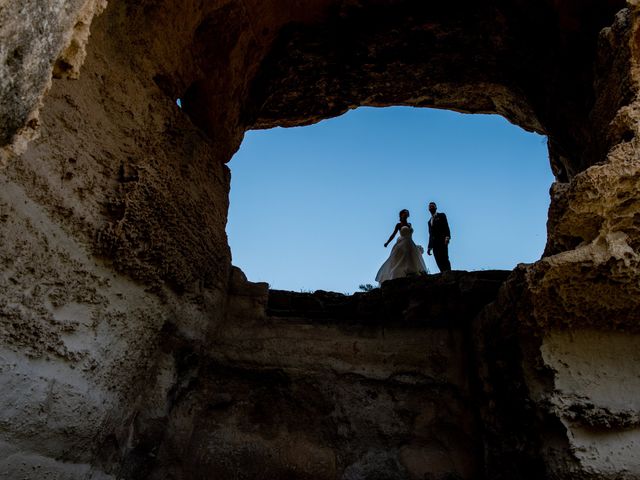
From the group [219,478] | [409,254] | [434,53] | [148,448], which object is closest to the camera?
[148,448]

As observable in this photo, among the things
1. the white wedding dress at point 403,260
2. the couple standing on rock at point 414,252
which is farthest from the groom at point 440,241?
the white wedding dress at point 403,260

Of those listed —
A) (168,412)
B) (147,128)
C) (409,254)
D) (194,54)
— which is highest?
(409,254)

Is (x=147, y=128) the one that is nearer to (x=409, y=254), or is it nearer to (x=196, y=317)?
(x=196, y=317)

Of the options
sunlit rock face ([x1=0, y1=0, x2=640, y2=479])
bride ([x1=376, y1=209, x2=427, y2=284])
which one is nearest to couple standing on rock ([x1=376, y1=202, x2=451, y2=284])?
bride ([x1=376, y1=209, x2=427, y2=284])

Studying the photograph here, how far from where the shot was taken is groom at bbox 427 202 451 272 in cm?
615

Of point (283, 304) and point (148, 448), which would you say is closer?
point (148, 448)

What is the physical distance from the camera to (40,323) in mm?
2119

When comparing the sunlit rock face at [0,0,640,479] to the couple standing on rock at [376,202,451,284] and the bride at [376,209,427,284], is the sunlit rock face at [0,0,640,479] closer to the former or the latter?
the couple standing on rock at [376,202,451,284]

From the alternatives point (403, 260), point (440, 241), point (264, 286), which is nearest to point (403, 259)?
point (403, 260)

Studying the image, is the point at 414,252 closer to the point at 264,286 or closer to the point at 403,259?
the point at 403,259

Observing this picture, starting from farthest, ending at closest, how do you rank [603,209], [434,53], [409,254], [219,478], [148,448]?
[409,254] < [434,53] < [219,478] < [148,448] < [603,209]

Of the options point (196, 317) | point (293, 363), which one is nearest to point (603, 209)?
point (293, 363)

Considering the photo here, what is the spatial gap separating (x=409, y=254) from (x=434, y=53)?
2586 millimetres

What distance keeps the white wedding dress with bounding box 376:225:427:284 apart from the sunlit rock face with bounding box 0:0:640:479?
216cm
